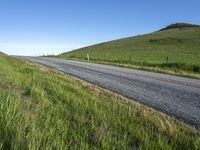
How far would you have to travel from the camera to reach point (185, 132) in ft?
14.3

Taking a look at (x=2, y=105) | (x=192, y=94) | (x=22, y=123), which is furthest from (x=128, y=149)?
(x=192, y=94)

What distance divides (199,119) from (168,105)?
54.1 inches

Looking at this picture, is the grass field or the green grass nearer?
the green grass

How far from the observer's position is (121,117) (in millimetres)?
4754

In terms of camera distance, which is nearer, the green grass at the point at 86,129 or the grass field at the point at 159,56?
the green grass at the point at 86,129

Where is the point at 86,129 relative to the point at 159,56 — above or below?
above

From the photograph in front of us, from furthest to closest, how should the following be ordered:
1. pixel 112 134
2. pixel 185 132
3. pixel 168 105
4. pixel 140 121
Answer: pixel 168 105 → pixel 140 121 → pixel 185 132 → pixel 112 134

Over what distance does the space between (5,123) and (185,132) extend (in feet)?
8.54

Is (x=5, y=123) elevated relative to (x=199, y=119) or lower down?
elevated

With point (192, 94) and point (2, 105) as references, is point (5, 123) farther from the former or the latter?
point (192, 94)

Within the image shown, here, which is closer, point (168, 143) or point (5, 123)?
point (5, 123)

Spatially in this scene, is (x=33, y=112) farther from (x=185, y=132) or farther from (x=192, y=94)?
(x=192, y=94)

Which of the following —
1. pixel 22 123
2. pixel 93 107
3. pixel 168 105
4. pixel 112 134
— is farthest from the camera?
pixel 168 105

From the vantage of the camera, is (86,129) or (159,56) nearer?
(86,129)
